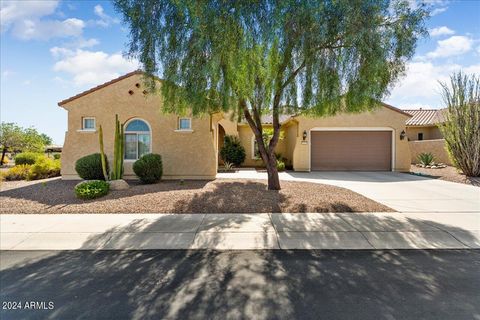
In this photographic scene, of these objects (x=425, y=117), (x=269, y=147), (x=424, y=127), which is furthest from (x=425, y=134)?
(x=269, y=147)

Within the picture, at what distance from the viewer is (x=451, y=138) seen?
567 inches

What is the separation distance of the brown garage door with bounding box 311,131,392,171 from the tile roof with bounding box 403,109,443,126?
8.02m

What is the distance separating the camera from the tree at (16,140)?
24.3 meters

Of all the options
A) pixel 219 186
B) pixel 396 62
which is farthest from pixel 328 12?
pixel 219 186

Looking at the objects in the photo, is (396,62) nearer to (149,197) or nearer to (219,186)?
(219,186)

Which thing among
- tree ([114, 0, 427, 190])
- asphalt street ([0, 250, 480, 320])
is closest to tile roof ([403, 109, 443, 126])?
tree ([114, 0, 427, 190])

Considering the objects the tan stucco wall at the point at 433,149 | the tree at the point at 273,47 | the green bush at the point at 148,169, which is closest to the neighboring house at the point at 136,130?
the green bush at the point at 148,169

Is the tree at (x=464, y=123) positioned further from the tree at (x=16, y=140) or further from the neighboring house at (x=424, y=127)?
the tree at (x=16, y=140)

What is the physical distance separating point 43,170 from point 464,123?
23.1 meters

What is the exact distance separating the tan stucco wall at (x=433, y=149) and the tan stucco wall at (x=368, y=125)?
4.13 metres

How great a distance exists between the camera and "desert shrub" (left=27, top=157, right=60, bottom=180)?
14.2 meters

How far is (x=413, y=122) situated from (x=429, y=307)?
24.6 metres

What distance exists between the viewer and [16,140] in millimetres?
24312

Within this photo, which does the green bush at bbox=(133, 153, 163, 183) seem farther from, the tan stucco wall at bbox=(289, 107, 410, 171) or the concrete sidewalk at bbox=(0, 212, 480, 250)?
the tan stucco wall at bbox=(289, 107, 410, 171)
